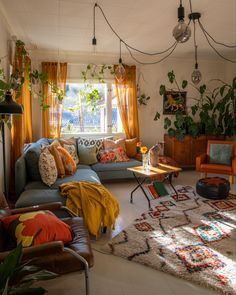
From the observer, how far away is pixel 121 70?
139 inches

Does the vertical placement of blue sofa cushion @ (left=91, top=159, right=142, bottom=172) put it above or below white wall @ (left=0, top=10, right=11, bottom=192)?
below

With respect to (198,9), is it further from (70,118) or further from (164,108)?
(70,118)

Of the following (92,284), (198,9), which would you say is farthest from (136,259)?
(198,9)

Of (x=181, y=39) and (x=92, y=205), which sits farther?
(x=92, y=205)

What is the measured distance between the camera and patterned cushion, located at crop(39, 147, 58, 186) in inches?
129

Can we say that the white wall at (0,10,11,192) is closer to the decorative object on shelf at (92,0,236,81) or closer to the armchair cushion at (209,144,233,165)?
the decorative object on shelf at (92,0,236,81)

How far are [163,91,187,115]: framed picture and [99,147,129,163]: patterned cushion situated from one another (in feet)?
5.71

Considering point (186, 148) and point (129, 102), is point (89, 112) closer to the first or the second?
point (129, 102)

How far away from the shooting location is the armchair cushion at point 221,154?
188 inches

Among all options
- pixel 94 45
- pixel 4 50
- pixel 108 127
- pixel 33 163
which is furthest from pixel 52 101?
pixel 33 163

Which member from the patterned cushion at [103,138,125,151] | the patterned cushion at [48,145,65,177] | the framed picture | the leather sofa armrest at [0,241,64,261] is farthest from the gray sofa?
the framed picture

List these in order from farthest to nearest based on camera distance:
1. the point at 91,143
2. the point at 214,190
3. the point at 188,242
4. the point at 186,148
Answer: the point at 186,148 → the point at 91,143 → the point at 214,190 → the point at 188,242

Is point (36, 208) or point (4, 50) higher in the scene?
point (4, 50)

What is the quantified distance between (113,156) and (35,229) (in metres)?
3.18
